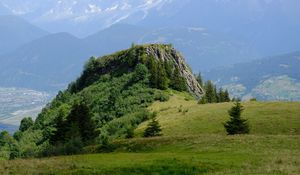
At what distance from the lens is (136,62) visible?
142250 mm

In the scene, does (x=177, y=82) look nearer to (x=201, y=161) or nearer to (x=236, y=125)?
(x=236, y=125)

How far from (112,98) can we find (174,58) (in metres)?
39.6

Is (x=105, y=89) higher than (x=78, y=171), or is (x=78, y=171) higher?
(x=105, y=89)

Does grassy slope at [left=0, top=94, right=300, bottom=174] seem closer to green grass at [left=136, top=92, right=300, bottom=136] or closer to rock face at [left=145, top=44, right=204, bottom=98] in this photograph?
green grass at [left=136, top=92, right=300, bottom=136]

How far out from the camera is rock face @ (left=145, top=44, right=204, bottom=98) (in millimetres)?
144875

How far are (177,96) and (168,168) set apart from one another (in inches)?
3326

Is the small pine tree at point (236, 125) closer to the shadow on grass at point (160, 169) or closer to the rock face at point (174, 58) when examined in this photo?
the shadow on grass at point (160, 169)

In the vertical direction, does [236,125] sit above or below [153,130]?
above

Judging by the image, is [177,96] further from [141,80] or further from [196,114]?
[196,114]

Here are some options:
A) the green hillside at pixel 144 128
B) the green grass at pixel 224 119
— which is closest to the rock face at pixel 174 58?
the green hillside at pixel 144 128

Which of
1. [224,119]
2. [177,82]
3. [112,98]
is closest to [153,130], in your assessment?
[224,119]

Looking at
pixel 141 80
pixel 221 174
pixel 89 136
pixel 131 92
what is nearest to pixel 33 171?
pixel 221 174

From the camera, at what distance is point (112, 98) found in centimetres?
11731

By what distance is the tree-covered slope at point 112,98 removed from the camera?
277ft
